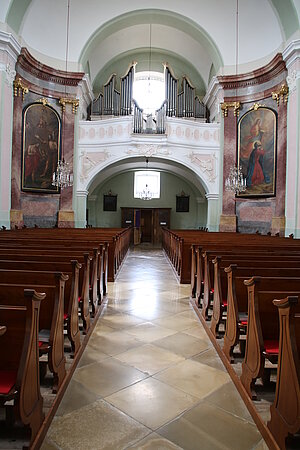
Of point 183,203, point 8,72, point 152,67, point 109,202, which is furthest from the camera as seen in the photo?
point 183,203

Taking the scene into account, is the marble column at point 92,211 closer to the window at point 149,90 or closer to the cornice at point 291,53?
the window at point 149,90

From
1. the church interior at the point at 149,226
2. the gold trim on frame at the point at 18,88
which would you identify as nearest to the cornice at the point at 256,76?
the church interior at the point at 149,226

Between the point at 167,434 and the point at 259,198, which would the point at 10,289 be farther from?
the point at 259,198

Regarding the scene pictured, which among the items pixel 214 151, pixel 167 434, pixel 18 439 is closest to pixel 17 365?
pixel 18 439

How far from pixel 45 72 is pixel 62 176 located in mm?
4281

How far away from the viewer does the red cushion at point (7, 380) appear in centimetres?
179

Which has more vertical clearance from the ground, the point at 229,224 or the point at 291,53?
the point at 291,53

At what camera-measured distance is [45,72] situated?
1291 cm

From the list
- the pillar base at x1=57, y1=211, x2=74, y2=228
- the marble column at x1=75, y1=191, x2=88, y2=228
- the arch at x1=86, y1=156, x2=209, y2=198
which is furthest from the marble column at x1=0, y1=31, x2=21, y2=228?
the arch at x1=86, y1=156, x2=209, y2=198

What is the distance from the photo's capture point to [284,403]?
6.34 ft

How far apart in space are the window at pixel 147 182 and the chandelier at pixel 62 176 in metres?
7.27

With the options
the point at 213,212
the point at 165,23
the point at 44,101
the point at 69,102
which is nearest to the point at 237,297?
the point at 213,212

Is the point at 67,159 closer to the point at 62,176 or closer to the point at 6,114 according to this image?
the point at 62,176

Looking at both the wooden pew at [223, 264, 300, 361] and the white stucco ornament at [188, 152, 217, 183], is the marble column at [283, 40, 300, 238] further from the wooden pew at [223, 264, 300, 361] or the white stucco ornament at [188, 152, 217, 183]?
the wooden pew at [223, 264, 300, 361]
